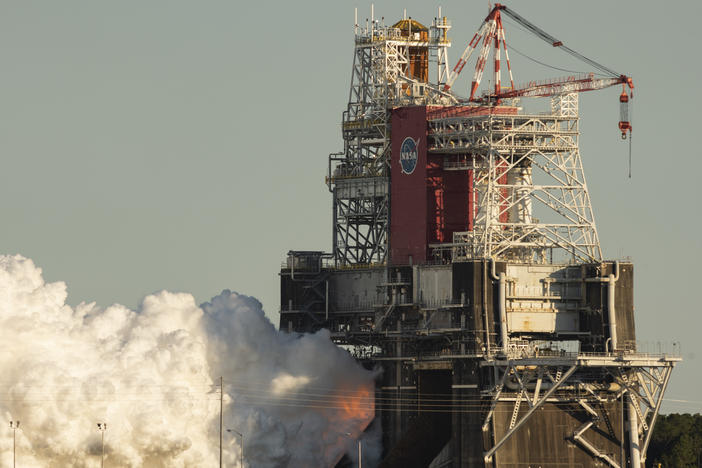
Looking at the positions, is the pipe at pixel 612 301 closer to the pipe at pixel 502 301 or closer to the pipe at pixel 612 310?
the pipe at pixel 612 310

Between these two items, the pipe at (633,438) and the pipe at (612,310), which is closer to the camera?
the pipe at (633,438)

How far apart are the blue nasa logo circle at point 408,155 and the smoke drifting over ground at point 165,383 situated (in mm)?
18627

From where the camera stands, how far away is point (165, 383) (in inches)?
7229

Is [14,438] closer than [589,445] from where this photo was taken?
Yes

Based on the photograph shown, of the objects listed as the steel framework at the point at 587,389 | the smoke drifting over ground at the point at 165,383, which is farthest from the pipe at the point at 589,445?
the smoke drifting over ground at the point at 165,383

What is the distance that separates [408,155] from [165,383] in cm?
3287

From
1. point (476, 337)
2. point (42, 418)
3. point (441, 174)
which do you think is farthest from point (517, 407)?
point (42, 418)

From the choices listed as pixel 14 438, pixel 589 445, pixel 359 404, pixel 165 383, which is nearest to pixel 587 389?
pixel 589 445

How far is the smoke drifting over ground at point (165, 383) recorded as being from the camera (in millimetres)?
178375

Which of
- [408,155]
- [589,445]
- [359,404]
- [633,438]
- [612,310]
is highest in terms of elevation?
[408,155]

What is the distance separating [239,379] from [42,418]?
23.5m

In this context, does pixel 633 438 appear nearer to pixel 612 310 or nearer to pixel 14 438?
pixel 612 310

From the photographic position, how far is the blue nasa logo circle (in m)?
193

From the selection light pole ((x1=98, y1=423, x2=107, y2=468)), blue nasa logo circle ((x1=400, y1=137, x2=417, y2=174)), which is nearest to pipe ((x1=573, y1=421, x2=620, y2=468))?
blue nasa logo circle ((x1=400, y1=137, x2=417, y2=174))
